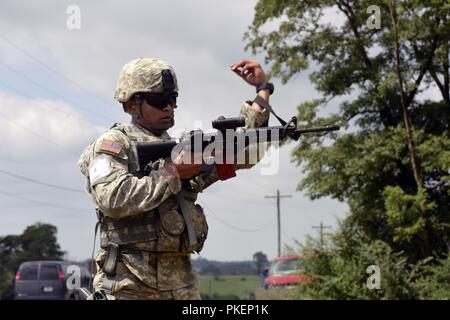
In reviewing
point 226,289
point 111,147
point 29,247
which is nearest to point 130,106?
point 111,147

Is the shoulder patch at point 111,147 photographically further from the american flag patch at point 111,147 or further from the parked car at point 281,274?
the parked car at point 281,274

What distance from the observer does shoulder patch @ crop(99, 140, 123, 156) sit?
13.7 feet

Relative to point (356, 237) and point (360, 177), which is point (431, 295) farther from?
point (360, 177)

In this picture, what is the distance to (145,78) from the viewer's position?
14.3 ft

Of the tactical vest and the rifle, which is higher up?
the rifle

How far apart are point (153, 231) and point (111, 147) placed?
49 centimetres

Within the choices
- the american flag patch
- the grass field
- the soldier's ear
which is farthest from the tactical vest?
the grass field

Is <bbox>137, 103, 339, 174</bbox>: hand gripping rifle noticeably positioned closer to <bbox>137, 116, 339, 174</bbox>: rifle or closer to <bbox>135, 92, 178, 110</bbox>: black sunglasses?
<bbox>137, 116, 339, 174</bbox>: rifle

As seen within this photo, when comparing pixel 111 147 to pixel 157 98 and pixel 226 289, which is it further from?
pixel 226 289
